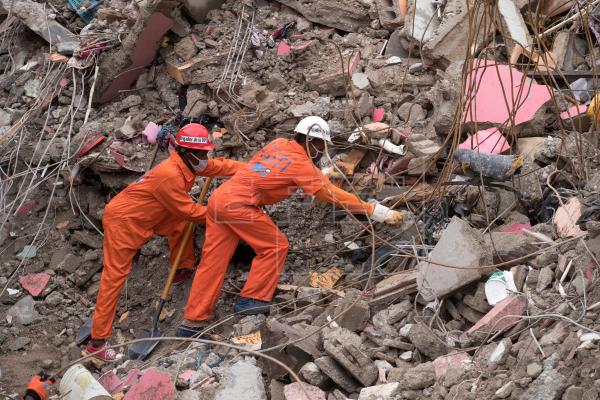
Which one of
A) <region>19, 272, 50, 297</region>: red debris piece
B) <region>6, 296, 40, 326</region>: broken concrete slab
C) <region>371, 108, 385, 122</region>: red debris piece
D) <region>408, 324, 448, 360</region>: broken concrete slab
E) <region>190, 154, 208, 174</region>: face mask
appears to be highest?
<region>371, 108, 385, 122</region>: red debris piece

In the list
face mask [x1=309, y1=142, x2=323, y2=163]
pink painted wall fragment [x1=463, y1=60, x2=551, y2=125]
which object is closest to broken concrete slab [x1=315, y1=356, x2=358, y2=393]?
face mask [x1=309, y1=142, x2=323, y2=163]

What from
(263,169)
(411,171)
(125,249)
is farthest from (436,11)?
(125,249)

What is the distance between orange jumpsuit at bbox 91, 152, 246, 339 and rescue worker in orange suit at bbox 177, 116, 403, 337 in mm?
A: 293

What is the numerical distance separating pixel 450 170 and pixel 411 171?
78 cm

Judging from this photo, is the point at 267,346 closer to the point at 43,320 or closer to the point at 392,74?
the point at 43,320

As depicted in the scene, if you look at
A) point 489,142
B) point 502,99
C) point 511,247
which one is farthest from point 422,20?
point 511,247

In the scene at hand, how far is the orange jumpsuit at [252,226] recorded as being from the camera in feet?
22.7

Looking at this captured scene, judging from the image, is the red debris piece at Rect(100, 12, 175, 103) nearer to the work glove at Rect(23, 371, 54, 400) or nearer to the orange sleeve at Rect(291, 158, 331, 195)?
the orange sleeve at Rect(291, 158, 331, 195)

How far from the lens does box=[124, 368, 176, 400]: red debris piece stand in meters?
5.75

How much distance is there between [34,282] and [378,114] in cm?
331

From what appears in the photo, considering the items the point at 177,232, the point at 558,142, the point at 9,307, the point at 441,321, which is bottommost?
the point at 9,307

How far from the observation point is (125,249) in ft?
23.8

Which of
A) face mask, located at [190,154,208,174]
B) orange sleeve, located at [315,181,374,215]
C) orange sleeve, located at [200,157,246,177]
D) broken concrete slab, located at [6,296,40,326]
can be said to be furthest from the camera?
broken concrete slab, located at [6,296,40,326]

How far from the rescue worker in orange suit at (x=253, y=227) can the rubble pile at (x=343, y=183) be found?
0.65 feet
